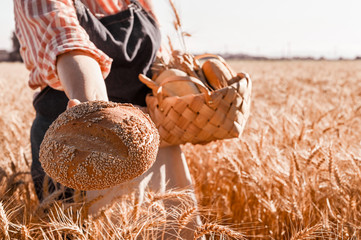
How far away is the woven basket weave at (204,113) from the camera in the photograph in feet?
3.48

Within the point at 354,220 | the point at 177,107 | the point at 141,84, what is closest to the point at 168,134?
the point at 177,107

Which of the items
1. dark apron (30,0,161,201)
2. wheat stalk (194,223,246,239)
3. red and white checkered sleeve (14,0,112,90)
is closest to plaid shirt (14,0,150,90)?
red and white checkered sleeve (14,0,112,90)

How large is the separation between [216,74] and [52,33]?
57 cm

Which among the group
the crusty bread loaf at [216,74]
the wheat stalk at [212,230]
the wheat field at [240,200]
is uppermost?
the crusty bread loaf at [216,74]

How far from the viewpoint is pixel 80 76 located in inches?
31.5

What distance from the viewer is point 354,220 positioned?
3.78ft

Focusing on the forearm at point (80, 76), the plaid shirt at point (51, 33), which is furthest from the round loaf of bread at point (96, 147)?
the plaid shirt at point (51, 33)

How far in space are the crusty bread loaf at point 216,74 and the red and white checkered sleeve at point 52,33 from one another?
0.41 m

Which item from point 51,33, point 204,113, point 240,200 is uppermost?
point 51,33

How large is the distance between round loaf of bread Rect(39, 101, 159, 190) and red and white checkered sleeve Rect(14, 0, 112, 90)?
0.25 metres

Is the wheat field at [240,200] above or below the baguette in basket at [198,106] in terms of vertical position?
below

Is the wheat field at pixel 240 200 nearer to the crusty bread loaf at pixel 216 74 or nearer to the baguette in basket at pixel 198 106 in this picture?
the baguette in basket at pixel 198 106

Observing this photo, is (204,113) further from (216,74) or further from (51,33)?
(51,33)

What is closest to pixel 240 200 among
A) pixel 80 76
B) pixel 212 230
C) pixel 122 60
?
pixel 212 230
